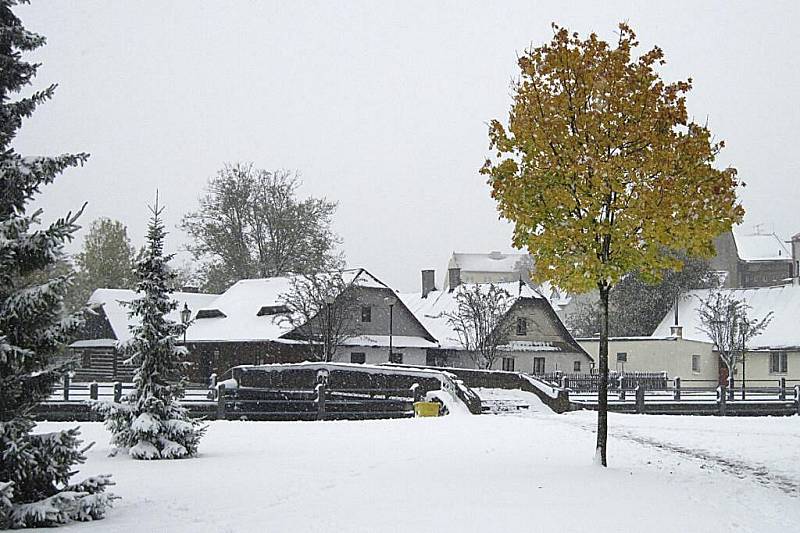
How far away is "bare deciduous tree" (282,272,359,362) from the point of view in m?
45.2

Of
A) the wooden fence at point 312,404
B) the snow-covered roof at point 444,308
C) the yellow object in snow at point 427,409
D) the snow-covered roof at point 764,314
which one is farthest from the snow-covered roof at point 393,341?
the yellow object in snow at point 427,409

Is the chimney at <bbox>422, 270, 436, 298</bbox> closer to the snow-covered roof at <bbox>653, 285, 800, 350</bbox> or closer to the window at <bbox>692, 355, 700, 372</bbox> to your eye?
the snow-covered roof at <bbox>653, 285, 800, 350</bbox>

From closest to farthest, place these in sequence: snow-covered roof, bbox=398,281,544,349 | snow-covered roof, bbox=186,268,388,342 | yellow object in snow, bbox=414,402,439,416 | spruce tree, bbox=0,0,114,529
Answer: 1. spruce tree, bbox=0,0,114,529
2. yellow object in snow, bbox=414,402,439,416
3. snow-covered roof, bbox=186,268,388,342
4. snow-covered roof, bbox=398,281,544,349

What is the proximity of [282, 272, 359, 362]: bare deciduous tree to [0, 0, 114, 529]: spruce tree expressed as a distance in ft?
110

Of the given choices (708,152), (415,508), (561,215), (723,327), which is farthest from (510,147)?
(723,327)

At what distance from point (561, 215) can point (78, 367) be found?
7763 mm

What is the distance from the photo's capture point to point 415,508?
10.7 m

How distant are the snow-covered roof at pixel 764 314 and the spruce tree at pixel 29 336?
48460 millimetres

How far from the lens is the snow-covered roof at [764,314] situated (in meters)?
52.5

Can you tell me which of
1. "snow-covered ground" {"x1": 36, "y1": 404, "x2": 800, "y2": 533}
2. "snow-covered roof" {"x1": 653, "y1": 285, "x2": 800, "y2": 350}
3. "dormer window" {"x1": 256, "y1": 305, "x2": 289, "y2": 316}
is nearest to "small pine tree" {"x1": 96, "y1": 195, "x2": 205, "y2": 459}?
"snow-covered ground" {"x1": 36, "y1": 404, "x2": 800, "y2": 533}

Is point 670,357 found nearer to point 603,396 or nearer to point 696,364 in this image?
point 696,364

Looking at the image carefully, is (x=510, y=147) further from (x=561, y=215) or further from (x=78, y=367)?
(x=78, y=367)

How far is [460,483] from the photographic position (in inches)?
503

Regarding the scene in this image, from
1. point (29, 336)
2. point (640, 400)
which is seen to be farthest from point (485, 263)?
point (29, 336)
